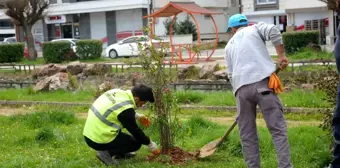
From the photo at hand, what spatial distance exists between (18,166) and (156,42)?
2.17 m

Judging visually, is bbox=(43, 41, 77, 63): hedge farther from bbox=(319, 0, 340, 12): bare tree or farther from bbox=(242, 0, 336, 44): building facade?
bbox=(242, 0, 336, 44): building facade

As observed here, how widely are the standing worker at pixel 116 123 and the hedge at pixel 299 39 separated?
17224mm

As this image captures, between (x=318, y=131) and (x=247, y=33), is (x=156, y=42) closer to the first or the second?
(x=247, y=33)

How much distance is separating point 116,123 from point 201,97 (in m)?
6.15

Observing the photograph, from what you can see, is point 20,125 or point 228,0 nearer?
point 20,125

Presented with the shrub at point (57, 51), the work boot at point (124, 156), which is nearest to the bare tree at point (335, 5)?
the work boot at point (124, 156)

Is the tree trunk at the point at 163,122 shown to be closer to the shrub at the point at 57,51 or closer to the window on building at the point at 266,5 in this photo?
the shrub at the point at 57,51

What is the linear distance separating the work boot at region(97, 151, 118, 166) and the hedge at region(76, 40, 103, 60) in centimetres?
2095

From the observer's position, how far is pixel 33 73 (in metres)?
20.2

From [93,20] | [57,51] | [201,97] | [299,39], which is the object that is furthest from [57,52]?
[93,20]

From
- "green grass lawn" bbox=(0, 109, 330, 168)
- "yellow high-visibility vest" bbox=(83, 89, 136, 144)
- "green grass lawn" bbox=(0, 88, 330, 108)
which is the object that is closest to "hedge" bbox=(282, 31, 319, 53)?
"green grass lawn" bbox=(0, 88, 330, 108)

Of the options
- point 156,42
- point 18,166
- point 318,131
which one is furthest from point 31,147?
point 318,131

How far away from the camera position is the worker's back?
5.68m

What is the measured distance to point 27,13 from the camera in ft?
98.9
